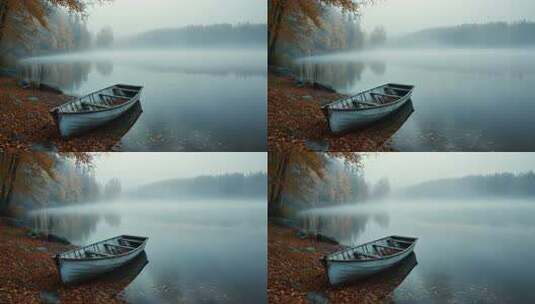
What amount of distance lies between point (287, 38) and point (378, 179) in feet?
4.33

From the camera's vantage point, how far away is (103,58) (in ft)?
16.8

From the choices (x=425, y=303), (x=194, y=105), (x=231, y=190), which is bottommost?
(x=425, y=303)

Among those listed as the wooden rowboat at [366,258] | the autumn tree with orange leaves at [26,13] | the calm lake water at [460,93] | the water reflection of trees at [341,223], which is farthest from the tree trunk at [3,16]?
the wooden rowboat at [366,258]

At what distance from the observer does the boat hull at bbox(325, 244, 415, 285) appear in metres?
4.98

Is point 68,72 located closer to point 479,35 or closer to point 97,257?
point 97,257

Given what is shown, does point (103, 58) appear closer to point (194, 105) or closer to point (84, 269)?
point (194, 105)

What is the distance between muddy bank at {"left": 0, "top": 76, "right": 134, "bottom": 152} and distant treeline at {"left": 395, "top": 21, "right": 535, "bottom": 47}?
249 cm

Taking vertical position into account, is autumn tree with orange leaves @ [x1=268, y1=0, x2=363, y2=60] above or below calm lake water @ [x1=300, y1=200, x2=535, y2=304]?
above

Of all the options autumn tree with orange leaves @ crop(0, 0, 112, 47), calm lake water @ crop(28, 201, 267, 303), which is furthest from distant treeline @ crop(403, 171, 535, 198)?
autumn tree with orange leaves @ crop(0, 0, 112, 47)

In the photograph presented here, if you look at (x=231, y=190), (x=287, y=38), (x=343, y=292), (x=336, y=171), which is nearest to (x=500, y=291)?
(x=343, y=292)

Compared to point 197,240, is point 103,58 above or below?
above

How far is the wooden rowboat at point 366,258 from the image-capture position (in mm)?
4988

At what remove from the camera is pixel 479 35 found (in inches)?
199

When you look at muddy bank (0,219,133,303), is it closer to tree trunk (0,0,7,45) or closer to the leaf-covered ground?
tree trunk (0,0,7,45)
